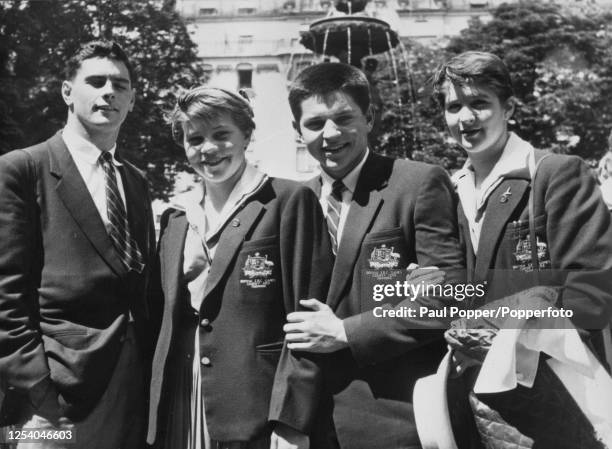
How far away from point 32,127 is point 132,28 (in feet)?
23.1

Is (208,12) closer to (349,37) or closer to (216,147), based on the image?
(349,37)

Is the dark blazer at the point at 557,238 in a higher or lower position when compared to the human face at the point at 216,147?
lower

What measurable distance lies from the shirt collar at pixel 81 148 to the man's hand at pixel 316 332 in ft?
5.02

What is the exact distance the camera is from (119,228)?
4.00 m

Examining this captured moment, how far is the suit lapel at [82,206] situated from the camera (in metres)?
3.86

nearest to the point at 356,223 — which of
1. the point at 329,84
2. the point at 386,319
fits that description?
the point at 386,319

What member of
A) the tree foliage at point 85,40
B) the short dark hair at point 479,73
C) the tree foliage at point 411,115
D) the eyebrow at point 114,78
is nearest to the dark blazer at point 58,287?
the eyebrow at point 114,78

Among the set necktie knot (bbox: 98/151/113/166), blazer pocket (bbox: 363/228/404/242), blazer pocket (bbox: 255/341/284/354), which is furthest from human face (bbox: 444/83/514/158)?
necktie knot (bbox: 98/151/113/166)

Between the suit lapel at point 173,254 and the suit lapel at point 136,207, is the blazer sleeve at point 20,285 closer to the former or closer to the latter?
the suit lapel at point 136,207

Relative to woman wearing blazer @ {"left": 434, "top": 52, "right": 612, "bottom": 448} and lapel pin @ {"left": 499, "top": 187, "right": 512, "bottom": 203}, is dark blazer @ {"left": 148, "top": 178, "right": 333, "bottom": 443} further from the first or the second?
lapel pin @ {"left": 499, "top": 187, "right": 512, "bottom": 203}

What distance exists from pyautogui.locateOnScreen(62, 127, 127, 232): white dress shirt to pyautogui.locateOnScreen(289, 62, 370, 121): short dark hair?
1159 mm

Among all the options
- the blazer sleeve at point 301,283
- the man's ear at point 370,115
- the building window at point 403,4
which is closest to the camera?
the blazer sleeve at point 301,283

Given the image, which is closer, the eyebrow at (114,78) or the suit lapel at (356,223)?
the suit lapel at (356,223)

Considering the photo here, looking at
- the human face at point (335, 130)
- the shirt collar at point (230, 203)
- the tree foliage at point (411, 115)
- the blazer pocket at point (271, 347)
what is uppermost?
the human face at point (335, 130)
